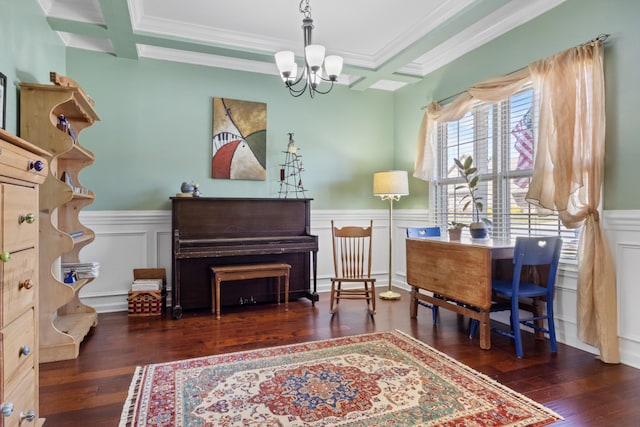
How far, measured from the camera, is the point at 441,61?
13.5 feet

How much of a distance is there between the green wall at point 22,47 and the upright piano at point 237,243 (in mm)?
1432

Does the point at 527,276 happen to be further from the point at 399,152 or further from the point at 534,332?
the point at 399,152

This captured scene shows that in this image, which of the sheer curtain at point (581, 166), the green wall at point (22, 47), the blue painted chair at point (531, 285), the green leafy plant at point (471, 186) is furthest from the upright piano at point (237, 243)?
the sheer curtain at point (581, 166)

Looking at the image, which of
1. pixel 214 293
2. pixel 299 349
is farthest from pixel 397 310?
pixel 214 293

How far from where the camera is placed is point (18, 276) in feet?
4.42

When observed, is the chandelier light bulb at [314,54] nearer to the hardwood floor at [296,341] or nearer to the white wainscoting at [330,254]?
the hardwood floor at [296,341]

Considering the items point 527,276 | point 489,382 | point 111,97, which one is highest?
point 111,97

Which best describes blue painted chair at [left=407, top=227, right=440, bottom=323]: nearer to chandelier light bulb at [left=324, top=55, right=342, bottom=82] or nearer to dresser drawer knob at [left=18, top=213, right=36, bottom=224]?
chandelier light bulb at [left=324, top=55, right=342, bottom=82]

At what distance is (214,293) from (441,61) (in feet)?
11.2

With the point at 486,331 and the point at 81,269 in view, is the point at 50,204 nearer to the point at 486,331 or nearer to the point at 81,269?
the point at 81,269

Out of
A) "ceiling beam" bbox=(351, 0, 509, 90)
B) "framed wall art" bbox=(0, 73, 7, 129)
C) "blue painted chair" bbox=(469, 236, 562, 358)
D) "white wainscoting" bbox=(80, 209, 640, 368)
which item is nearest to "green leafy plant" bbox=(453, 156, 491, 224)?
"blue painted chair" bbox=(469, 236, 562, 358)

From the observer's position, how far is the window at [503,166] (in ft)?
10.4

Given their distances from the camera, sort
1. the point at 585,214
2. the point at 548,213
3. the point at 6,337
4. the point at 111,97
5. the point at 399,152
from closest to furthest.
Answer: the point at 6,337, the point at 585,214, the point at 548,213, the point at 111,97, the point at 399,152

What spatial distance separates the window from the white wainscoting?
36cm
